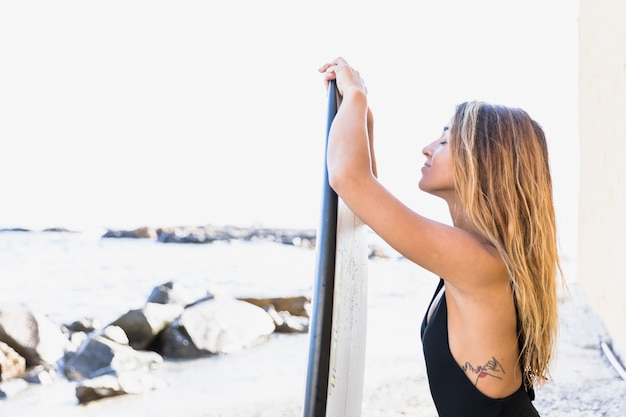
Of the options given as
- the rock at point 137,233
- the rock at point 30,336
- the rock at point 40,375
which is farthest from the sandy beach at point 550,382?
the rock at point 137,233

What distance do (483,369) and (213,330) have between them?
5.20m

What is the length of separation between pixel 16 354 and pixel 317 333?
4979 millimetres

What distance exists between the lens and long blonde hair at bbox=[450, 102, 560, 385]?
903mm

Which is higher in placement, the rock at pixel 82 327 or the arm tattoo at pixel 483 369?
the arm tattoo at pixel 483 369

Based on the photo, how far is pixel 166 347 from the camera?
5793 millimetres

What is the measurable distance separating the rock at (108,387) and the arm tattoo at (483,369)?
3.91 meters

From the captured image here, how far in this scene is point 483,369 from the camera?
0.91 meters

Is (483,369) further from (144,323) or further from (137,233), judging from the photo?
(137,233)

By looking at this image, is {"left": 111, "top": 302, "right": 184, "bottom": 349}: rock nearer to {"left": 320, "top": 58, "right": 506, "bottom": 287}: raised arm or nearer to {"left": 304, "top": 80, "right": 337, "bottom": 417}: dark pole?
{"left": 304, "top": 80, "right": 337, "bottom": 417}: dark pole

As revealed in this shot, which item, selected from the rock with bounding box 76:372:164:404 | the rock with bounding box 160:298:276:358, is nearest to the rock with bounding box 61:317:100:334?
the rock with bounding box 160:298:276:358

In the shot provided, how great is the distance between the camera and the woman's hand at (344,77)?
3.31 ft

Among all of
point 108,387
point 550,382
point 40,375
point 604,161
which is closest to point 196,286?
point 40,375

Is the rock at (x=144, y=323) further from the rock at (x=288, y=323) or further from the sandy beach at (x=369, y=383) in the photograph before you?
the rock at (x=288, y=323)

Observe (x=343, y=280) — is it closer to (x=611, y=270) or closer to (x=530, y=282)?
(x=530, y=282)
